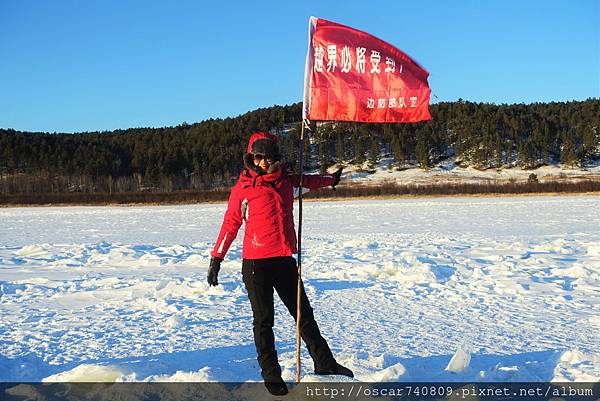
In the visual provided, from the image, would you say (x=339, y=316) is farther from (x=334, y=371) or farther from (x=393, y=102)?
(x=393, y=102)

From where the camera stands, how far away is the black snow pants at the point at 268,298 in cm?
348

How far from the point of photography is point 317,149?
4053 inches

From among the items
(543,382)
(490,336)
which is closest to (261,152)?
(543,382)

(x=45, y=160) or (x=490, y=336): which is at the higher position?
(x=45, y=160)

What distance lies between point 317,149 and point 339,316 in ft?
321

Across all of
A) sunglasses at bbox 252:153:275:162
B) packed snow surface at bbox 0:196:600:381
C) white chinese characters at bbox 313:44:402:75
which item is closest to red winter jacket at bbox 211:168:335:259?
sunglasses at bbox 252:153:275:162

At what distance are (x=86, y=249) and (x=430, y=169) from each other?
256 ft

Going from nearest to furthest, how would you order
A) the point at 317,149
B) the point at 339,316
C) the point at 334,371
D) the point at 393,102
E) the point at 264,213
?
the point at 264,213 → the point at 334,371 → the point at 393,102 → the point at 339,316 → the point at 317,149

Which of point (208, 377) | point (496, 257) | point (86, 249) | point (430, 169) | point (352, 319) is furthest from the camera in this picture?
point (430, 169)

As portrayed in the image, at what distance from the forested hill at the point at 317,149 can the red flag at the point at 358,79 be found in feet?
275

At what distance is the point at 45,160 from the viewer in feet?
312

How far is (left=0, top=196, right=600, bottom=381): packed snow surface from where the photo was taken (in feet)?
13.3

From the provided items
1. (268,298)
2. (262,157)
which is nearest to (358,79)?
(262,157)

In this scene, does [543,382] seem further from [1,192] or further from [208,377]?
[1,192]
